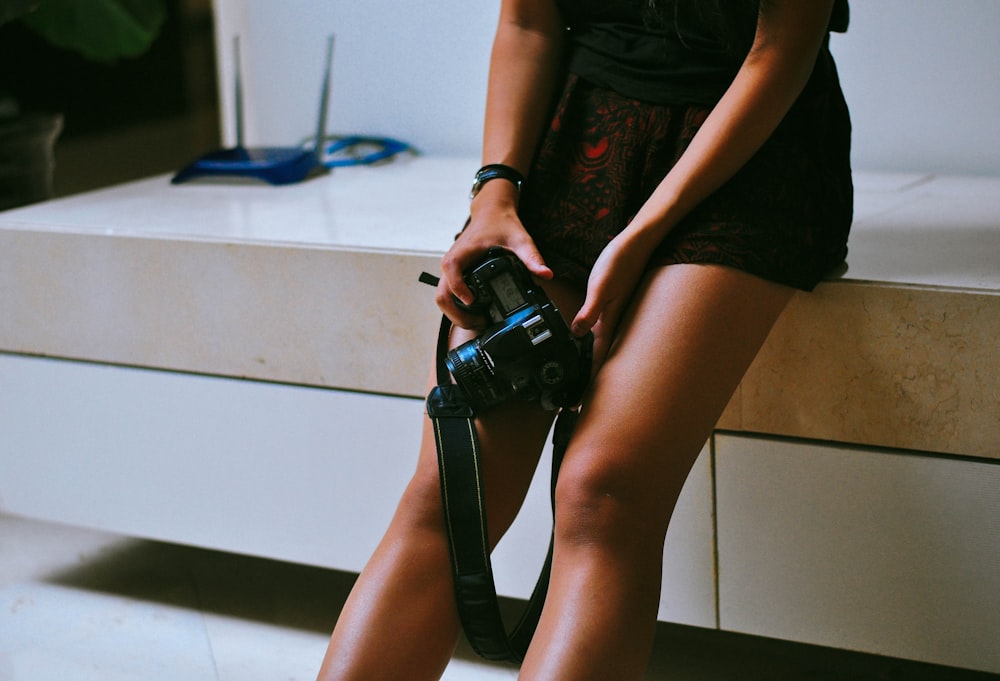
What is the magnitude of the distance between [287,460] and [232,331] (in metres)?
0.16

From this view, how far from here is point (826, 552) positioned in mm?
968

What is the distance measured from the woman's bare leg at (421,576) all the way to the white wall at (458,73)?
31.8 inches

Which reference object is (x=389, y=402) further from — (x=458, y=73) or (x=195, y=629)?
(x=458, y=73)

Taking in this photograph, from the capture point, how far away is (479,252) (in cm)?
81

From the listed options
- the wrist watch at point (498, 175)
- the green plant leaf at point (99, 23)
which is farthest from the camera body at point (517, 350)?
the green plant leaf at point (99, 23)

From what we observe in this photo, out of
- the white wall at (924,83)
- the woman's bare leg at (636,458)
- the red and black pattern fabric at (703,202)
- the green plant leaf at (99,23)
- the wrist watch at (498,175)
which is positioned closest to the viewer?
the woman's bare leg at (636,458)

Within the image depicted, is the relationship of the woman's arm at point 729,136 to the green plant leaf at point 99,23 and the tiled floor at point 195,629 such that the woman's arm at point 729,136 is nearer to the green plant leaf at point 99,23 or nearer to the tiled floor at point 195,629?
the tiled floor at point 195,629

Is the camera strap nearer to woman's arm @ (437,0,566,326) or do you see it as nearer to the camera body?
the camera body

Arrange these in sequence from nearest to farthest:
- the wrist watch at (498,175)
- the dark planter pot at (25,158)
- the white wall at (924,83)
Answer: the wrist watch at (498,175), the white wall at (924,83), the dark planter pot at (25,158)

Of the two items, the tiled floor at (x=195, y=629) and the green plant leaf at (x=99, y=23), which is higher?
the green plant leaf at (x=99, y=23)

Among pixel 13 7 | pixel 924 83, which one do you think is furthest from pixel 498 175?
pixel 13 7

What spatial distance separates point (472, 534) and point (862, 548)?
40cm

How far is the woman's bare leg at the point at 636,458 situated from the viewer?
0.67 metres

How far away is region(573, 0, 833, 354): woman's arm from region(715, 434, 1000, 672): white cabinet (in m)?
0.28
